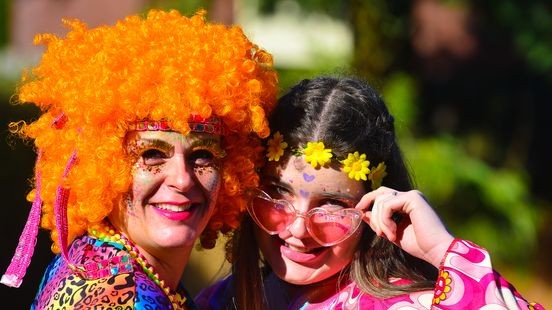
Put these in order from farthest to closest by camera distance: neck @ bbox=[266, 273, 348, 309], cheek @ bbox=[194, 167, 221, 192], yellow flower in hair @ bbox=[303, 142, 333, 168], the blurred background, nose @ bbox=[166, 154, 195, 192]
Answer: the blurred background, neck @ bbox=[266, 273, 348, 309], yellow flower in hair @ bbox=[303, 142, 333, 168], cheek @ bbox=[194, 167, 221, 192], nose @ bbox=[166, 154, 195, 192]

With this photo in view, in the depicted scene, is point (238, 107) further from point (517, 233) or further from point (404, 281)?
point (517, 233)

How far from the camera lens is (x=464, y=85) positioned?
40.4 ft

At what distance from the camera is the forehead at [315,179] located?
141 inches

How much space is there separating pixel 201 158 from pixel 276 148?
1.28 ft

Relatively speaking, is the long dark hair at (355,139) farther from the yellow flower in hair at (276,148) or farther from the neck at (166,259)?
the neck at (166,259)

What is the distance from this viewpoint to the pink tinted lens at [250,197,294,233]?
11.9ft

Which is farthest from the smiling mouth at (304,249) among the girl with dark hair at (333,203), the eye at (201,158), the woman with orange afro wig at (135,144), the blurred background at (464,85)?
the blurred background at (464,85)

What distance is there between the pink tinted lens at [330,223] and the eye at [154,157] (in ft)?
2.13

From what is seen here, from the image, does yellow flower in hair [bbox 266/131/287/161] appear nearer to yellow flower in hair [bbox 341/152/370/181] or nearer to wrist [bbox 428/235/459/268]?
yellow flower in hair [bbox 341/152/370/181]

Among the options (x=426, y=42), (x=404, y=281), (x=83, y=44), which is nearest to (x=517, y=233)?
(x=426, y=42)

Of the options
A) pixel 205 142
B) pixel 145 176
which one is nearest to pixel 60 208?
pixel 145 176

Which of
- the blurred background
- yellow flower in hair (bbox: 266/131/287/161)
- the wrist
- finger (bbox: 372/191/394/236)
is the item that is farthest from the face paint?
the blurred background

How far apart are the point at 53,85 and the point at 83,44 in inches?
7.1

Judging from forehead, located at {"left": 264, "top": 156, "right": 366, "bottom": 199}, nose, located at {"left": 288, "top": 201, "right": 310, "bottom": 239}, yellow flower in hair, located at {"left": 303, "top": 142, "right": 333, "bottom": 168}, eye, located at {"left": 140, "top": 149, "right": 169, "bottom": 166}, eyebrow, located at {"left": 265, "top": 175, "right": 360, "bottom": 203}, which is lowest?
nose, located at {"left": 288, "top": 201, "right": 310, "bottom": 239}
